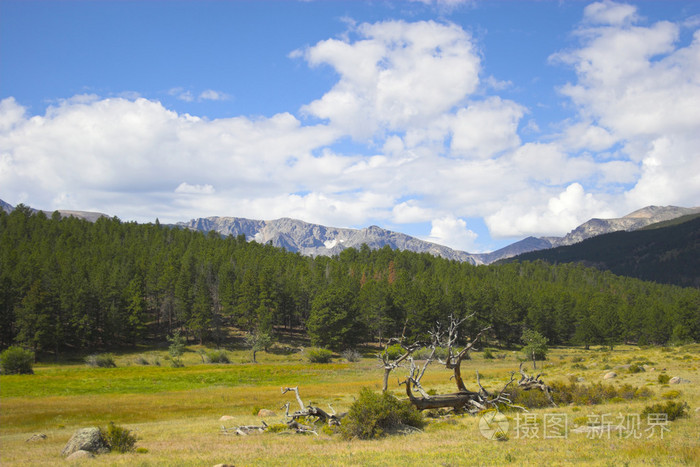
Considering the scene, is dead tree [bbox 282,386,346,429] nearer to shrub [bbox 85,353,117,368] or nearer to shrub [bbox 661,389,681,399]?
shrub [bbox 661,389,681,399]

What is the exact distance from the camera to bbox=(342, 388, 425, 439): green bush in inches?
697

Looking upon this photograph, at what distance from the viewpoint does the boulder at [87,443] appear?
16.1 metres

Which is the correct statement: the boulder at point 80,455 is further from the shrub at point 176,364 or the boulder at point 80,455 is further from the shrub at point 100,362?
the shrub at point 100,362

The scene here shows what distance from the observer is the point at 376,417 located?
58.9ft

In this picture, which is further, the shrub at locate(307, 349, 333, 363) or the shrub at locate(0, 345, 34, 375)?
the shrub at locate(307, 349, 333, 363)

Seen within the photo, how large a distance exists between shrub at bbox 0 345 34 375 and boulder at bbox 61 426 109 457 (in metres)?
51.4

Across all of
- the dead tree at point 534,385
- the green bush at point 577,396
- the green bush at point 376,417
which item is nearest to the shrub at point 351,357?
the dead tree at point 534,385

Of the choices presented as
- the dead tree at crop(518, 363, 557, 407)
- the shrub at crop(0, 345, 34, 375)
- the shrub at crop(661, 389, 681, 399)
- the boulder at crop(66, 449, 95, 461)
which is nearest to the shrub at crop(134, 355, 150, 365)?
the shrub at crop(0, 345, 34, 375)

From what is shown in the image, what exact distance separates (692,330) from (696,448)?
404ft

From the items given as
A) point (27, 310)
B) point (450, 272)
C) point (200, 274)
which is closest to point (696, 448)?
point (27, 310)

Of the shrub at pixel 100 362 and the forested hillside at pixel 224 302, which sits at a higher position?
the forested hillside at pixel 224 302

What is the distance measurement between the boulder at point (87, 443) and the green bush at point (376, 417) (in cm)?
1097

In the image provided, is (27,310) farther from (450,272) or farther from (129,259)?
(450,272)

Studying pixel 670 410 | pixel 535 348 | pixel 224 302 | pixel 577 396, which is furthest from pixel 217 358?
pixel 670 410
